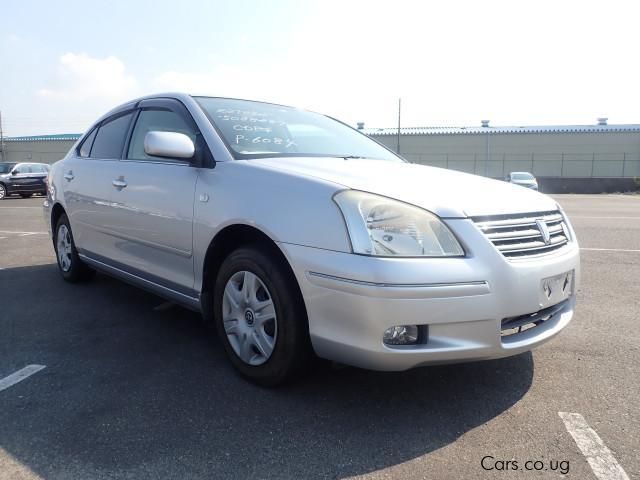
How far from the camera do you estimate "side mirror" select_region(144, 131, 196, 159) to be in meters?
2.93

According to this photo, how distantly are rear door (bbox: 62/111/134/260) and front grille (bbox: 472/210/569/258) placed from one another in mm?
2822

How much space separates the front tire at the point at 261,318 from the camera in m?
2.49

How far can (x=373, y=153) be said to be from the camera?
12.7 ft

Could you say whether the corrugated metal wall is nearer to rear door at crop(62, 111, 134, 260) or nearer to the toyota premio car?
rear door at crop(62, 111, 134, 260)

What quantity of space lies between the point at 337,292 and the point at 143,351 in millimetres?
1684

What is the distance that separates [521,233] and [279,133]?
1.74 meters

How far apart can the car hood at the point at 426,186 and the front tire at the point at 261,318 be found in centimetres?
54

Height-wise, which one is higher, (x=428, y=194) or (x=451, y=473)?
(x=428, y=194)

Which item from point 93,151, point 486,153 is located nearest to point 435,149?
point 486,153

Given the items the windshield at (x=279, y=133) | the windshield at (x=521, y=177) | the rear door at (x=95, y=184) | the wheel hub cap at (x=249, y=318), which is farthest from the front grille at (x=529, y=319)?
the windshield at (x=521, y=177)

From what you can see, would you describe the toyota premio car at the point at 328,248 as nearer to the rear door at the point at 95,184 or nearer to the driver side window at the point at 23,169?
the rear door at the point at 95,184

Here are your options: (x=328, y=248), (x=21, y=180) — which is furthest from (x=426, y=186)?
(x=21, y=180)

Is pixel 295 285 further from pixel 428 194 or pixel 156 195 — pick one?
pixel 156 195

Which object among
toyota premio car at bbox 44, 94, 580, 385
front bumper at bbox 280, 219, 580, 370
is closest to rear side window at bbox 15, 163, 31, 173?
toyota premio car at bbox 44, 94, 580, 385
